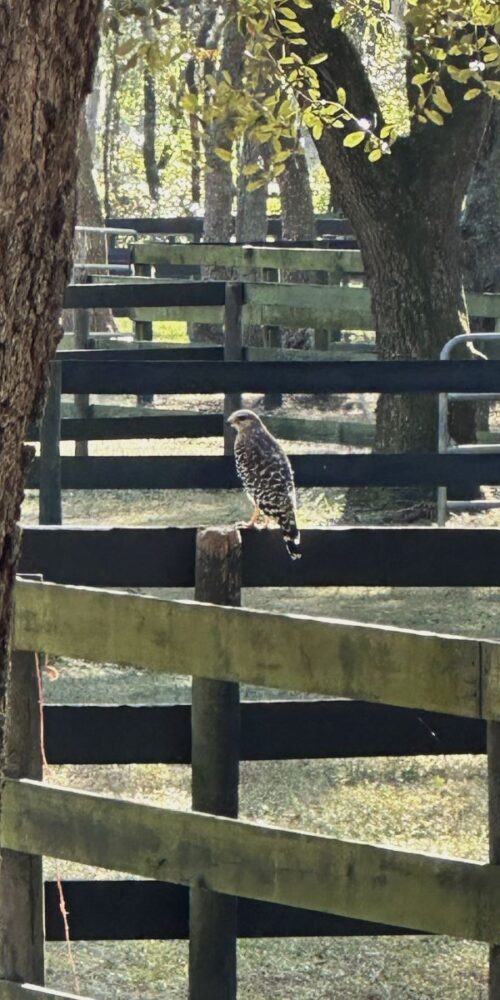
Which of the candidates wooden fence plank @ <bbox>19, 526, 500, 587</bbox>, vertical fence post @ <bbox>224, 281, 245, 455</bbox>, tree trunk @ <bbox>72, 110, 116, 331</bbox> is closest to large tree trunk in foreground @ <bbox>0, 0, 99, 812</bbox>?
wooden fence plank @ <bbox>19, 526, 500, 587</bbox>

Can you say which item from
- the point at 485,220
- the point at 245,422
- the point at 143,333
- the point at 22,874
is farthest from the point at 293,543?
the point at 143,333

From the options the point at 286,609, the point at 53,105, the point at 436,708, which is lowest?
the point at 286,609

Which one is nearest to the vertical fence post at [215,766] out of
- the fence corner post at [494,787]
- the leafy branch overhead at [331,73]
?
the fence corner post at [494,787]

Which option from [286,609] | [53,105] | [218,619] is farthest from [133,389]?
[53,105]

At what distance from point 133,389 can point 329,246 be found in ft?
42.4

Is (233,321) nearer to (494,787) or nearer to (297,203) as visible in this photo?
(494,787)

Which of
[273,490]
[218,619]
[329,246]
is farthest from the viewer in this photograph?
[329,246]

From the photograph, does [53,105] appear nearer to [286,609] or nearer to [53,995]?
[53,995]

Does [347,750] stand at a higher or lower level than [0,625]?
lower

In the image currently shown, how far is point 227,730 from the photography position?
4.58m

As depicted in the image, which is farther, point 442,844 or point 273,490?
point 273,490

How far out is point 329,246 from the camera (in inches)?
932

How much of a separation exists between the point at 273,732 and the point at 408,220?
30.6 ft

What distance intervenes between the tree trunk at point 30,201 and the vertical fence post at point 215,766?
6.20ft
